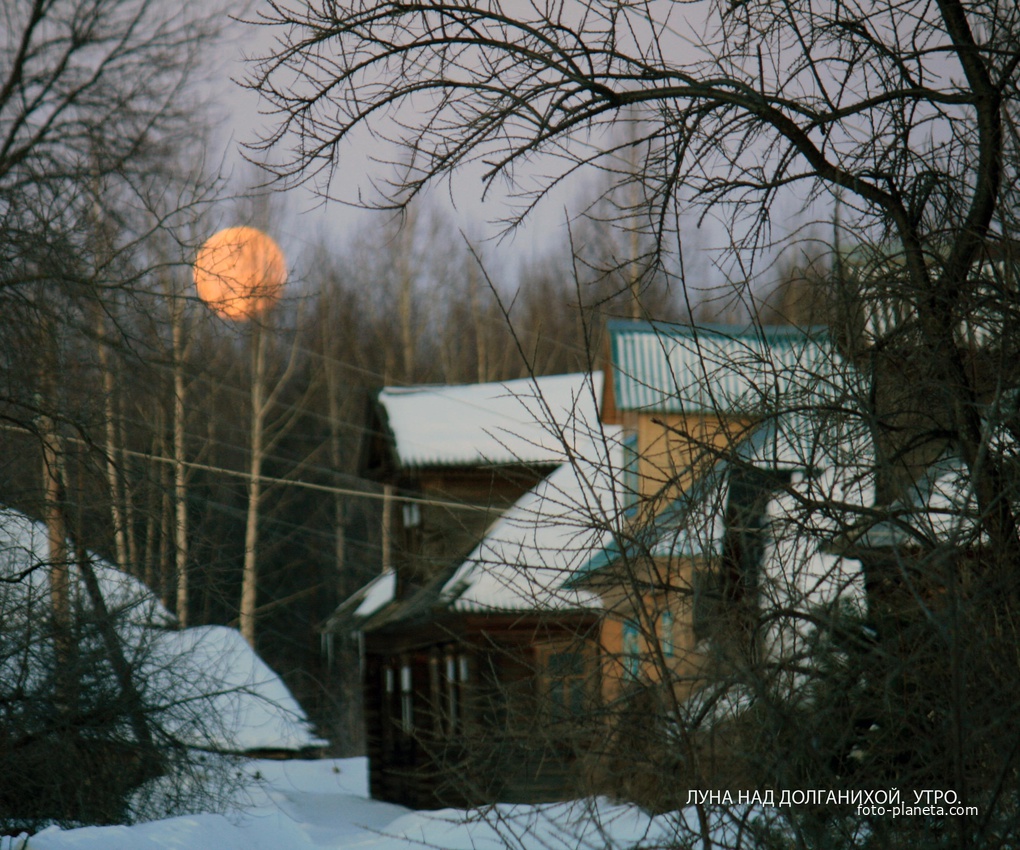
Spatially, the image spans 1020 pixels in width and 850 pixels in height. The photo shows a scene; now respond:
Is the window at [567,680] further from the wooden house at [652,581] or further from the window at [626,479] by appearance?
the window at [626,479]

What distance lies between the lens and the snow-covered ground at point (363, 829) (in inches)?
155

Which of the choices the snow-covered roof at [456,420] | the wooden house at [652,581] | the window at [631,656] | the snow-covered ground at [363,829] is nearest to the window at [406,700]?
the snow-covered ground at [363,829]

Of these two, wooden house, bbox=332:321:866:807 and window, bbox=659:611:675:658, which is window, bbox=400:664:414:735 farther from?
window, bbox=659:611:675:658

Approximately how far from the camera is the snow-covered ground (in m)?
3.94

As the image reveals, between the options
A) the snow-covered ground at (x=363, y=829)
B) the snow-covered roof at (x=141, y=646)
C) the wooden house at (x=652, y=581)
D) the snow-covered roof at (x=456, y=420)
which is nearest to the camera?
the wooden house at (x=652, y=581)

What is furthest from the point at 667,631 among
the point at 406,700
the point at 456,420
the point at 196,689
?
the point at 406,700

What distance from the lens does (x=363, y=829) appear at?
36.1 ft

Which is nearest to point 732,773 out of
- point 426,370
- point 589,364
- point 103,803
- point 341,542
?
point 589,364

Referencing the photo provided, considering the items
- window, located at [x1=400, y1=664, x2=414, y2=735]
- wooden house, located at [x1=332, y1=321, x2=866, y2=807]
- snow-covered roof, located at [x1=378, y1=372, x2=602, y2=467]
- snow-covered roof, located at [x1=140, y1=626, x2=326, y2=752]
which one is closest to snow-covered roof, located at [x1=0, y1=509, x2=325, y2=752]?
snow-covered roof, located at [x1=140, y1=626, x2=326, y2=752]

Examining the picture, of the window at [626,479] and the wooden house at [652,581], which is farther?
the window at [626,479]

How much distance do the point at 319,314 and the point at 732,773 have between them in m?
32.6

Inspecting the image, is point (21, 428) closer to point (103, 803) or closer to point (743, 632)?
point (103, 803)

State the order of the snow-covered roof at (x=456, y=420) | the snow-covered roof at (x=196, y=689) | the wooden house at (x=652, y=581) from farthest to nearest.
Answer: the snow-covered roof at (x=456, y=420) < the snow-covered roof at (x=196, y=689) < the wooden house at (x=652, y=581)

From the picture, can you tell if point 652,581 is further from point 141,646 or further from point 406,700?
point 406,700
